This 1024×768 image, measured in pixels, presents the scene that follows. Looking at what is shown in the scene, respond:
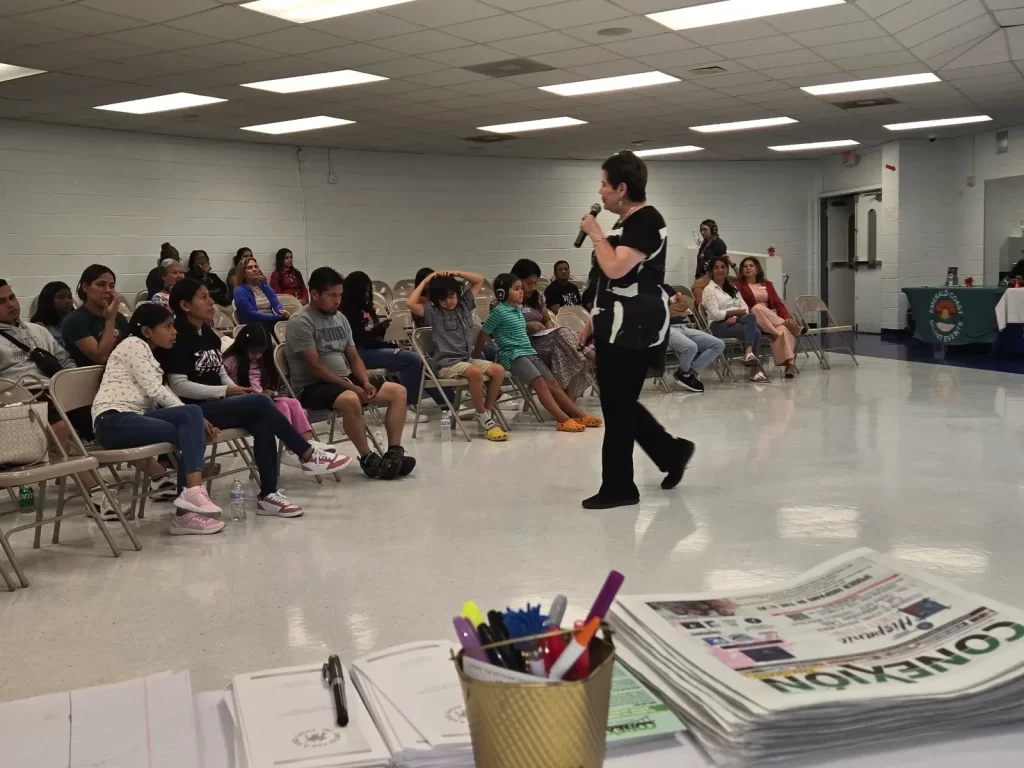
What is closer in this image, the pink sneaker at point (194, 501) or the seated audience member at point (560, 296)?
the pink sneaker at point (194, 501)

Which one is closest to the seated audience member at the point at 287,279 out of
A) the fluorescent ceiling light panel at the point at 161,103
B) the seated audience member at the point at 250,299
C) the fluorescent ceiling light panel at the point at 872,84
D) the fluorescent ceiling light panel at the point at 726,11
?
the seated audience member at the point at 250,299

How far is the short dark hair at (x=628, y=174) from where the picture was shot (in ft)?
14.3

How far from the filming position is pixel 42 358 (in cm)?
545

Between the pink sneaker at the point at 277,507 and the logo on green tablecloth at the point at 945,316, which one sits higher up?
the logo on green tablecloth at the point at 945,316

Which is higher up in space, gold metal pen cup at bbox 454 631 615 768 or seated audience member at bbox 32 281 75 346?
seated audience member at bbox 32 281 75 346

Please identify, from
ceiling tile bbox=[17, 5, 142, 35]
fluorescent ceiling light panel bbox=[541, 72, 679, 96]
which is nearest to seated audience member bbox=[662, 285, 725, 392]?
fluorescent ceiling light panel bbox=[541, 72, 679, 96]

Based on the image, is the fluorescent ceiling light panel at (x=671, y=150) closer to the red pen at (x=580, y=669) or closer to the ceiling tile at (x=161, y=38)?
the ceiling tile at (x=161, y=38)

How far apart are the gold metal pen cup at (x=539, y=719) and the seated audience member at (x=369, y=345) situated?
5733mm

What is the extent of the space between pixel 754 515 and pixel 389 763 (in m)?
3.54

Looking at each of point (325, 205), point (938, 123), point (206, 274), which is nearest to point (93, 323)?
point (206, 274)

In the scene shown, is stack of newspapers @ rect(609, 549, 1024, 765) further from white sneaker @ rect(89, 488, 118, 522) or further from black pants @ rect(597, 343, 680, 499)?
white sneaker @ rect(89, 488, 118, 522)

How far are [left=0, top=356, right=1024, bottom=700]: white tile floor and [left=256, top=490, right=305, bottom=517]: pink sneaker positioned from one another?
0.22 feet

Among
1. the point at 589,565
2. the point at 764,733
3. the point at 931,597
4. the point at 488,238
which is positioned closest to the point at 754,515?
the point at 589,565

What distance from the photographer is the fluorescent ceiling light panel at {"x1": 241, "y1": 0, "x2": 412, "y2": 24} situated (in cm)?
638
